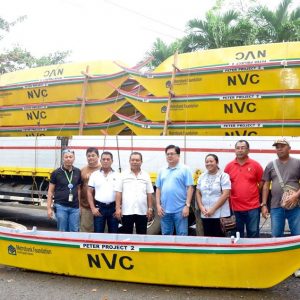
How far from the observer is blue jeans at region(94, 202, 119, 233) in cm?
534

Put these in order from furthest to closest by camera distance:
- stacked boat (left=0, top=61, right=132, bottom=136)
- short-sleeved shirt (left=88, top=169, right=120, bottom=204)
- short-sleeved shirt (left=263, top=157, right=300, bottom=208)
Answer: stacked boat (left=0, top=61, right=132, bottom=136), short-sleeved shirt (left=88, top=169, right=120, bottom=204), short-sleeved shirt (left=263, top=157, right=300, bottom=208)

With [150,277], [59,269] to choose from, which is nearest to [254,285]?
[150,277]

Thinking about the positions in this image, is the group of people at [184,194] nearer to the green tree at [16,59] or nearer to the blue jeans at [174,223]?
the blue jeans at [174,223]

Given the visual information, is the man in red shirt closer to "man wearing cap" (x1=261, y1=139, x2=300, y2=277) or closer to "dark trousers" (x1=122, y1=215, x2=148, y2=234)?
"man wearing cap" (x1=261, y1=139, x2=300, y2=277)

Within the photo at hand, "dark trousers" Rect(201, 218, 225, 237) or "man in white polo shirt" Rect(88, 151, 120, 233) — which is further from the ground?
"man in white polo shirt" Rect(88, 151, 120, 233)

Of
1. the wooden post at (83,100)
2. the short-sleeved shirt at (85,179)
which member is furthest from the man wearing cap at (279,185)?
the wooden post at (83,100)

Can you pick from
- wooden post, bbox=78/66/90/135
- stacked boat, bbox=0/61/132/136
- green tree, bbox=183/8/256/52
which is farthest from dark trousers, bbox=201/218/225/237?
green tree, bbox=183/8/256/52

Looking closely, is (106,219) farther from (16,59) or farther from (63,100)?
(16,59)

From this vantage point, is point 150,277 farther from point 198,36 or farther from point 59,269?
point 198,36

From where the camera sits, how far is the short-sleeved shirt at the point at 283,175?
4945mm

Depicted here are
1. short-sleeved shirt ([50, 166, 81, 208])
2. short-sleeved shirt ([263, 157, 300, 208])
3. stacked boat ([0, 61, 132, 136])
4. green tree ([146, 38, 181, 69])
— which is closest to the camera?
short-sleeved shirt ([263, 157, 300, 208])

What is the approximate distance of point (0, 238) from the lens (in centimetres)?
527

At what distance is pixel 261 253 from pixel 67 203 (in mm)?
2391

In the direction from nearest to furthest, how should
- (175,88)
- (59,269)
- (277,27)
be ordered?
1. (59,269)
2. (175,88)
3. (277,27)
